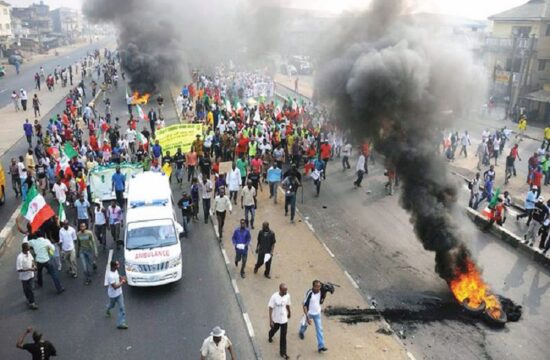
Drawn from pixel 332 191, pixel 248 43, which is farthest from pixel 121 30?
pixel 332 191

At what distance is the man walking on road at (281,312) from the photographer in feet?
26.3

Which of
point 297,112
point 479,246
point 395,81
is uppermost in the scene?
point 395,81

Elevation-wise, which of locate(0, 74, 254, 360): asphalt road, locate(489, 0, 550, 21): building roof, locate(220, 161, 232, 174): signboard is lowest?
locate(0, 74, 254, 360): asphalt road

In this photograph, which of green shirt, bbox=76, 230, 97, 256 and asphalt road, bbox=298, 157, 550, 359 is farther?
green shirt, bbox=76, 230, 97, 256

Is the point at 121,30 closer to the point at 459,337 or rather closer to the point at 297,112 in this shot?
the point at 297,112

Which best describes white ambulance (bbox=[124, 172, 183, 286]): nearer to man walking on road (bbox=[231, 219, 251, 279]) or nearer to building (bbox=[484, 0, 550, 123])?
man walking on road (bbox=[231, 219, 251, 279])

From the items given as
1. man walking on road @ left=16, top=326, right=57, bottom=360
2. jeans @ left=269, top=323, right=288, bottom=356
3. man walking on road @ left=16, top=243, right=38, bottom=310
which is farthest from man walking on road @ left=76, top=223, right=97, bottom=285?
jeans @ left=269, top=323, right=288, bottom=356

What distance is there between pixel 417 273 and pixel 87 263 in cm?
765

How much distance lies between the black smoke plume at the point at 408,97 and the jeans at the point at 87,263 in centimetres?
742

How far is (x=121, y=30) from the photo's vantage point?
136 feet

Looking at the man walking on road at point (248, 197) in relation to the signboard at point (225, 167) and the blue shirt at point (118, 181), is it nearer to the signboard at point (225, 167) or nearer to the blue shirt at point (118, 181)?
the blue shirt at point (118, 181)

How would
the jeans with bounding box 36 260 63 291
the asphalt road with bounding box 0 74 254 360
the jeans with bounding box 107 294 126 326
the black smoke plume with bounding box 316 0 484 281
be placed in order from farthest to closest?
the black smoke plume with bounding box 316 0 484 281
the jeans with bounding box 36 260 63 291
the jeans with bounding box 107 294 126 326
the asphalt road with bounding box 0 74 254 360

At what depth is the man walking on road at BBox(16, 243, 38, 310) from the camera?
9.25 m

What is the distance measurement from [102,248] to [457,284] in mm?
8617
